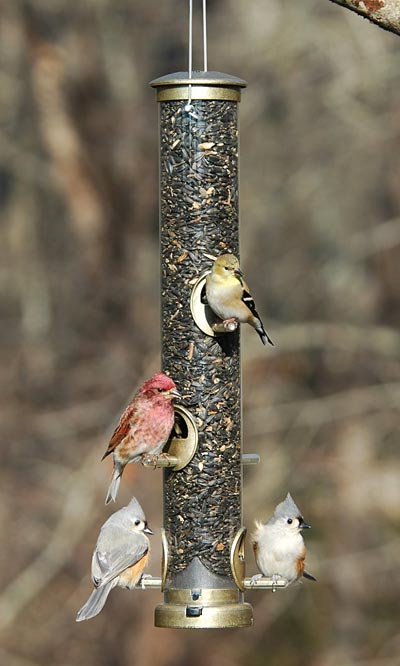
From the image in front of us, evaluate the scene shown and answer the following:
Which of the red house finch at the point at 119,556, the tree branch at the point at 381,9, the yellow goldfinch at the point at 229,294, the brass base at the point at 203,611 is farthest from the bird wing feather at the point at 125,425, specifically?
the tree branch at the point at 381,9

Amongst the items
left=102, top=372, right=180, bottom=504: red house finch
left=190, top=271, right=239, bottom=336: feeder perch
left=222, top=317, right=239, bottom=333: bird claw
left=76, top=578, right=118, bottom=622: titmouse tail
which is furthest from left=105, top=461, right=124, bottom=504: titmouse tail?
left=222, top=317, right=239, bottom=333: bird claw

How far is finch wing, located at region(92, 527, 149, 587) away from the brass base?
40cm

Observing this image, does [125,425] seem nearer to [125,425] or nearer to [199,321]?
[125,425]

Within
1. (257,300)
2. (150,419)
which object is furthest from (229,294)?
(257,300)

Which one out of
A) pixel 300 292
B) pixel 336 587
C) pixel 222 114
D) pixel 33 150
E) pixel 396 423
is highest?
pixel 222 114

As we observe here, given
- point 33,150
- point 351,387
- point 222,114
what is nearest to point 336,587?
point 351,387

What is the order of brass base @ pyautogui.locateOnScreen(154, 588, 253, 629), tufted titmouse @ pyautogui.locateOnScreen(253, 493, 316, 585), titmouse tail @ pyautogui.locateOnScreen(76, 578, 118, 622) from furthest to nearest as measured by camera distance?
tufted titmouse @ pyautogui.locateOnScreen(253, 493, 316, 585)
titmouse tail @ pyautogui.locateOnScreen(76, 578, 118, 622)
brass base @ pyautogui.locateOnScreen(154, 588, 253, 629)

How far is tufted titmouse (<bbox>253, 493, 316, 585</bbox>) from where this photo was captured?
10.5 meters

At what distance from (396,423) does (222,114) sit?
8990 mm

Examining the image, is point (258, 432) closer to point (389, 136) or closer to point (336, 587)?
point (336, 587)

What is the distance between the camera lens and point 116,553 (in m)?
10.5

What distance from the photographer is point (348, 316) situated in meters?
19.0

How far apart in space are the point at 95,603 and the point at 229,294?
6.26ft

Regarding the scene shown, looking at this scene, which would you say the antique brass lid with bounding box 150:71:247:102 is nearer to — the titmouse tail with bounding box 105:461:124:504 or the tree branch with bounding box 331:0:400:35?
the tree branch with bounding box 331:0:400:35
